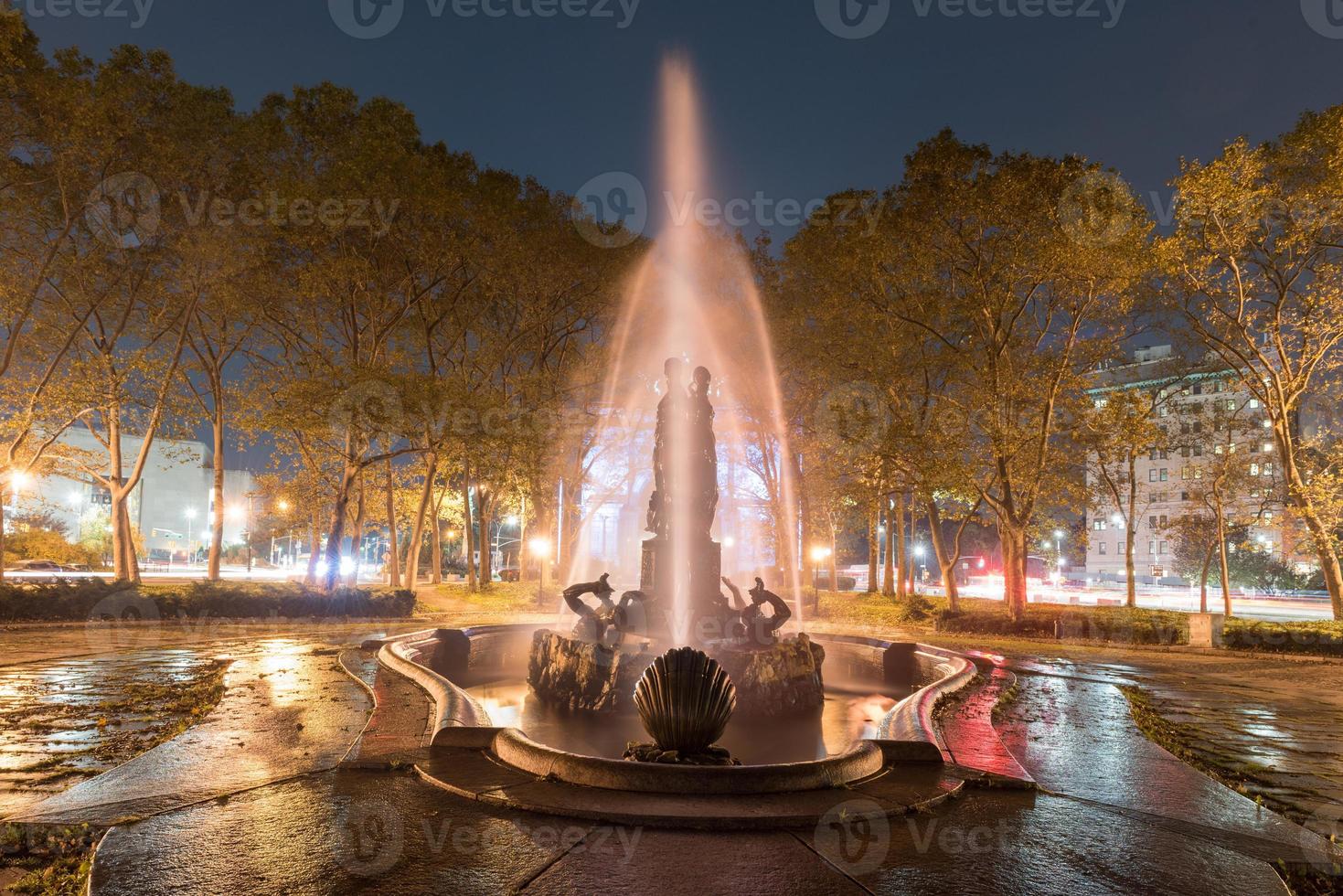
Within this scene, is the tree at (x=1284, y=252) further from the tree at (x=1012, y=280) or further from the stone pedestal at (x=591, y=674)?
the stone pedestal at (x=591, y=674)

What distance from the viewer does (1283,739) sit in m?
10.0

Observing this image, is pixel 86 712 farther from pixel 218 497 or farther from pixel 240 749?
pixel 218 497

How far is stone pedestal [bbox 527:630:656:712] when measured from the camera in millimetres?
11656

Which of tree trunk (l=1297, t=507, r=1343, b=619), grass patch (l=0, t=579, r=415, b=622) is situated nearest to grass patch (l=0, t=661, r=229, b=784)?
grass patch (l=0, t=579, r=415, b=622)

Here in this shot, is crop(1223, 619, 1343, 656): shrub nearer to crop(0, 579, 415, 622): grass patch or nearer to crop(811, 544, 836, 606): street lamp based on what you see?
crop(811, 544, 836, 606): street lamp

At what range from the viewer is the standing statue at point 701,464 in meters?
15.9

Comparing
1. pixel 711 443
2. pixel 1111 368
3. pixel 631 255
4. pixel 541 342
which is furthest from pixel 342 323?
pixel 1111 368

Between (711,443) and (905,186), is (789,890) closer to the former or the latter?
(711,443)

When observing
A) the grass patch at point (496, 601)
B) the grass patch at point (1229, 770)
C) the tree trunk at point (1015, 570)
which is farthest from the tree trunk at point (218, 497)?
the grass patch at point (1229, 770)

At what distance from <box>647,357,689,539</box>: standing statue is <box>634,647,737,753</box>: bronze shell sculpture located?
8.37m

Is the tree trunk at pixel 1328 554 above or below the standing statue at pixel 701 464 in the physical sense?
below

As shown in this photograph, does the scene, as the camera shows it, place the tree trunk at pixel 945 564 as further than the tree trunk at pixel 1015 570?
Yes

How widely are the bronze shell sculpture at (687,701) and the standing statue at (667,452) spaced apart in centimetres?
837

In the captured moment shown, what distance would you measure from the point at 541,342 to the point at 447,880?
3380 centimetres
